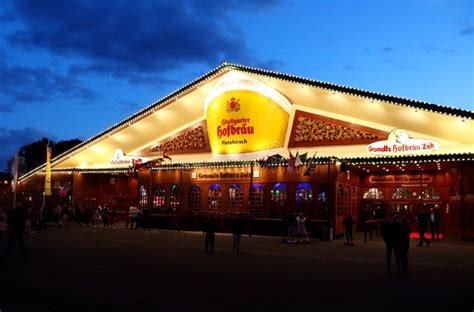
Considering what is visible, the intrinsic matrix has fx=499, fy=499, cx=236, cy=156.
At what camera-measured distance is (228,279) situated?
11.5m

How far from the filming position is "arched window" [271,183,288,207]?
25.9 m

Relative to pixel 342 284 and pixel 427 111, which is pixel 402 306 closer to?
pixel 342 284

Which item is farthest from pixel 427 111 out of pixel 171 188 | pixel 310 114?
pixel 171 188

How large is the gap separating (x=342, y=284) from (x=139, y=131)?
75.2ft

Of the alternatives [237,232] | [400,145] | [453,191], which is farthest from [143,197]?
[453,191]

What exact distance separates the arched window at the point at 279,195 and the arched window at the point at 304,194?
2.32 ft

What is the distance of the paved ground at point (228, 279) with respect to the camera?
28.5 feet

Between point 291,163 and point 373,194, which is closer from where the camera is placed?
point 291,163

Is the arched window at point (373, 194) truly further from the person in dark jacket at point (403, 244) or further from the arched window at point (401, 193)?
the person in dark jacket at point (403, 244)

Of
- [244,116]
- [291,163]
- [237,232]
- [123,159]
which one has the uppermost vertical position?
[244,116]

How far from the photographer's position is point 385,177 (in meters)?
29.3

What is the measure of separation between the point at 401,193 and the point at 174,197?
1331cm

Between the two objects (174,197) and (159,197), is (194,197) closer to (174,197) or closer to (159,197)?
(174,197)

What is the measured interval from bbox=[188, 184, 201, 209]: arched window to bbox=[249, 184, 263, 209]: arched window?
368 cm
